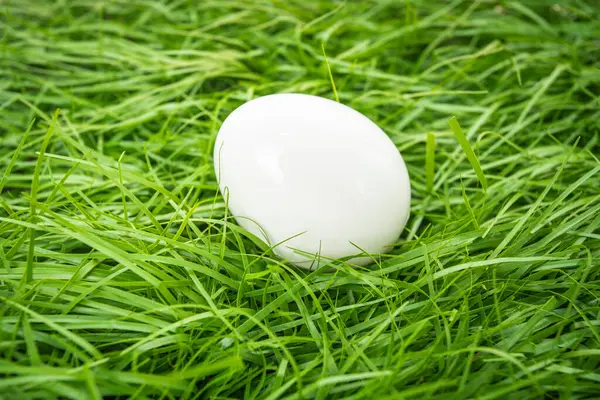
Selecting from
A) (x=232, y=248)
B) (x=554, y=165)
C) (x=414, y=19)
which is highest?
(x=414, y=19)

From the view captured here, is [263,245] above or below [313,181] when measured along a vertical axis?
below

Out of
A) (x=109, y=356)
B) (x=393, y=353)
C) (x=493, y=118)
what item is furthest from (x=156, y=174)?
(x=493, y=118)

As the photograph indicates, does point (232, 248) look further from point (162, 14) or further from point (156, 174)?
point (162, 14)
